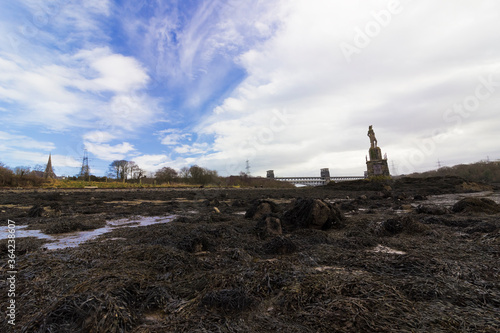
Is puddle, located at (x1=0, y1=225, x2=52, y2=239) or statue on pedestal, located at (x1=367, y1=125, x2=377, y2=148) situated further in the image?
statue on pedestal, located at (x1=367, y1=125, x2=377, y2=148)

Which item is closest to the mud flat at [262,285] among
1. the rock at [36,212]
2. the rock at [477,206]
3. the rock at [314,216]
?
the rock at [314,216]

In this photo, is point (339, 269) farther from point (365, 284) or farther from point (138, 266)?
point (138, 266)

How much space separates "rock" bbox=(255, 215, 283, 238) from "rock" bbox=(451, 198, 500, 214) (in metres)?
8.00

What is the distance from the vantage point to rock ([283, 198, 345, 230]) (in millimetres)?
6938

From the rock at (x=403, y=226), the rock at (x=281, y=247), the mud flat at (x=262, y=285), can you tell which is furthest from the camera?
the rock at (x=403, y=226)

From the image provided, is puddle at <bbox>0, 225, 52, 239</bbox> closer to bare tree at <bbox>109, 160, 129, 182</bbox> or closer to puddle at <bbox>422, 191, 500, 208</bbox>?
puddle at <bbox>422, 191, 500, 208</bbox>

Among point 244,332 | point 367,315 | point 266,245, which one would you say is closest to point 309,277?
point 367,315

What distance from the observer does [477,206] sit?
8992 millimetres

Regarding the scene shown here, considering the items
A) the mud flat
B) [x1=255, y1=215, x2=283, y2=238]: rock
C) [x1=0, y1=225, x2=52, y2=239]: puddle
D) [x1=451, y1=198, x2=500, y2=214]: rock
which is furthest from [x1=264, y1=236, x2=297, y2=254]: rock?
[x1=451, y1=198, x2=500, y2=214]: rock

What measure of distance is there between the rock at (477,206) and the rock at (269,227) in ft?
26.2

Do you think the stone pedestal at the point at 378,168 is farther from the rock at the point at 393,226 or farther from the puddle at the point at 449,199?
the rock at the point at 393,226

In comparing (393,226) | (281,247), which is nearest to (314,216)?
(393,226)

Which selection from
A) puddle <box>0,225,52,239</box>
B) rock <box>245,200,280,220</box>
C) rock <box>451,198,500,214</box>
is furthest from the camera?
rock <box>245,200,280,220</box>

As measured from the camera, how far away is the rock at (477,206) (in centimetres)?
870
